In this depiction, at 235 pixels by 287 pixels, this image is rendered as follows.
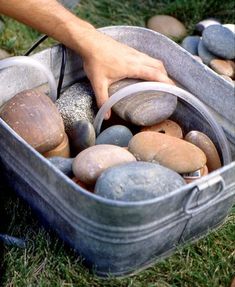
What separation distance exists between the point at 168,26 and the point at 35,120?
3.25ft

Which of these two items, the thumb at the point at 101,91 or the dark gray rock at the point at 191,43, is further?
the dark gray rock at the point at 191,43

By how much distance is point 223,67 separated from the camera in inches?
83.1

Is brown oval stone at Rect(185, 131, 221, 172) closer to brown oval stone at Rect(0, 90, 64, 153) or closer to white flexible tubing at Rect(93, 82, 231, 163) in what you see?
white flexible tubing at Rect(93, 82, 231, 163)

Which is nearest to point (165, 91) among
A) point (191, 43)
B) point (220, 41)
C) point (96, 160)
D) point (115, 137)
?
point (115, 137)

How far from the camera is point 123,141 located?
1642 mm

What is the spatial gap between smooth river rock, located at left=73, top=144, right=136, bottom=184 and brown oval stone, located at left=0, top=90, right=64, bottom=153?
0.31 feet

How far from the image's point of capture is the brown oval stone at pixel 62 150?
1594 millimetres

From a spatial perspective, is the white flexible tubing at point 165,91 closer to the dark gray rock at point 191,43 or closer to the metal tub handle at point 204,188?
the metal tub handle at point 204,188

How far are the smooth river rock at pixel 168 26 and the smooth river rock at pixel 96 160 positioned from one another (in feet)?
3.18

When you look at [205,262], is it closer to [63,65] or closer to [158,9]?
[63,65]

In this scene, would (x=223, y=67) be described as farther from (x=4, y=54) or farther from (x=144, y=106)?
(x=4, y=54)

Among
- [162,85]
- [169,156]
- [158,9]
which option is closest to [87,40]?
[162,85]

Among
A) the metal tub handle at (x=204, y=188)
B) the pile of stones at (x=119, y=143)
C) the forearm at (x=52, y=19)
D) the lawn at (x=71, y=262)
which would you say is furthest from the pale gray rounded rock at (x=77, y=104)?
the metal tub handle at (x=204, y=188)

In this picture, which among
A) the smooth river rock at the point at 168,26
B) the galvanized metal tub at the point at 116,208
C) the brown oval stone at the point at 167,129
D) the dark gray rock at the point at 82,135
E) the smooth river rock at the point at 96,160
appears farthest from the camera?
the smooth river rock at the point at 168,26
